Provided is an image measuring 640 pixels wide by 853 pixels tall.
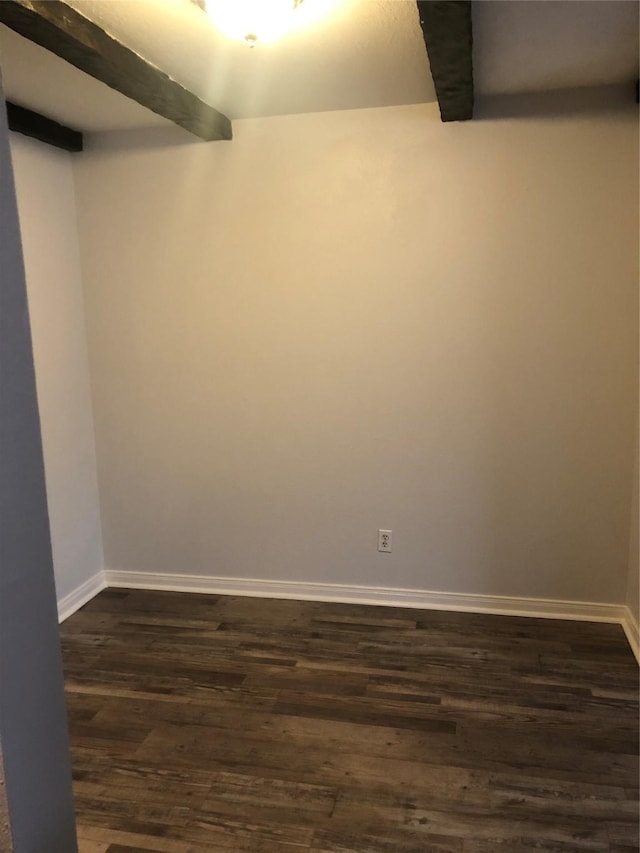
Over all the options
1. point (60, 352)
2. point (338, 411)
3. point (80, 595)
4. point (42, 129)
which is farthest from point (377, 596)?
point (42, 129)

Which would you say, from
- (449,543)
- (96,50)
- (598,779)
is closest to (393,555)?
(449,543)

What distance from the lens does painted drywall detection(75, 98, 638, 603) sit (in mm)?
2748

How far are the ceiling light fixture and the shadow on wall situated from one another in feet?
3.51

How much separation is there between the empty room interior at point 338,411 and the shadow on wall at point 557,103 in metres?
0.01

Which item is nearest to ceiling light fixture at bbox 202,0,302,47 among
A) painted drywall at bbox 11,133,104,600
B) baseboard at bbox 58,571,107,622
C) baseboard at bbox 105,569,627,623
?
painted drywall at bbox 11,133,104,600

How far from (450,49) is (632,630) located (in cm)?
233

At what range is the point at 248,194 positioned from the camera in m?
2.98

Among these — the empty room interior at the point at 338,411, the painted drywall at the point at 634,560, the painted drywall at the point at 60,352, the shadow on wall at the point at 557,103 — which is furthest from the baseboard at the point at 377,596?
the shadow on wall at the point at 557,103

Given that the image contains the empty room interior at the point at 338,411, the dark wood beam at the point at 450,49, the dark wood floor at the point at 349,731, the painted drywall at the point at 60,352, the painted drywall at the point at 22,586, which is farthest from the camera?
the painted drywall at the point at 60,352

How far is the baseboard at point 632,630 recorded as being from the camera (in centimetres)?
266

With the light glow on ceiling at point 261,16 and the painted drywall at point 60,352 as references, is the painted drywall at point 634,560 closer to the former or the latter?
the light glow on ceiling at point 261,16

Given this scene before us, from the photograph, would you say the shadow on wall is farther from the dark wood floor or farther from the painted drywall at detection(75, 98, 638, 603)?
the dark wood floor

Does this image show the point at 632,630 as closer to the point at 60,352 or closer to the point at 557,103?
the point at 557,103

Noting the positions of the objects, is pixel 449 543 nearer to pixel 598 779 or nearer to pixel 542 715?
pixel 542 715
